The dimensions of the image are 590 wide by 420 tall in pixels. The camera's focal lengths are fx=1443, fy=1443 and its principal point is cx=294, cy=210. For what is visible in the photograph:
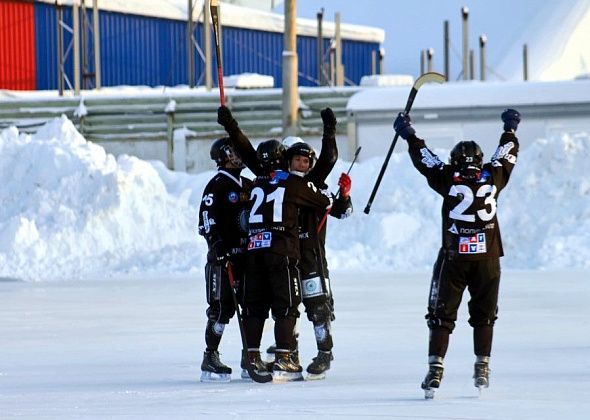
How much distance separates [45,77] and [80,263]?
1946 centimetres

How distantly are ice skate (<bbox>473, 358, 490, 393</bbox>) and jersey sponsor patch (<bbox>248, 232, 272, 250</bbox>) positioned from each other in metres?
1.67

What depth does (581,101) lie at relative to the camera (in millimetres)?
22938

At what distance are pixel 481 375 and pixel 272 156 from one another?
6.97 ft

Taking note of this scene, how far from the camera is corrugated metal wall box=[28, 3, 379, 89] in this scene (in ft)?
126

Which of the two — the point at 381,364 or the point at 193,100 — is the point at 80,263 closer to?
the point at 193,100

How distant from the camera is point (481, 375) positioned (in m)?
8.41

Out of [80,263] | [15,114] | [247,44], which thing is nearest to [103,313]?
[80,263]

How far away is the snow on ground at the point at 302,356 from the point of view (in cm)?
803

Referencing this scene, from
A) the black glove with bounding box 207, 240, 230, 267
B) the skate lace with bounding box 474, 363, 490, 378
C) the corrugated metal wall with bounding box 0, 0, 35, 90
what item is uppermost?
the corrugated metal wall with bounding box 0, 0, 35, 90

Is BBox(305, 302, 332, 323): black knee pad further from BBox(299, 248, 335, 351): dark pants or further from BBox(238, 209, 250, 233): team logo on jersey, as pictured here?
BBox(238, 209, 250, 233): team logo on jersey

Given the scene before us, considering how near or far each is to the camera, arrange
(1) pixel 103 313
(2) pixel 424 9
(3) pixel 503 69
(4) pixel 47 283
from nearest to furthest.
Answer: (1) pixel 103 313 < (4) pixel 47 283 < (3) pixel 503 69 < (2) pixel 424 9

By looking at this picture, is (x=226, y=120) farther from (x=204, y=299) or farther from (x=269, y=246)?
(x=204, y=299)

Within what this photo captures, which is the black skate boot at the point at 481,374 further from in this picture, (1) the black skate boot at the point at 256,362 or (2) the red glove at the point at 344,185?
(2) the red glove at the point at 344,185

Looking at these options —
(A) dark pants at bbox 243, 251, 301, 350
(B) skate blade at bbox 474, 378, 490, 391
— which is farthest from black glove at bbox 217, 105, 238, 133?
(B) skate blade at bbox 474, 378, 490, 391
